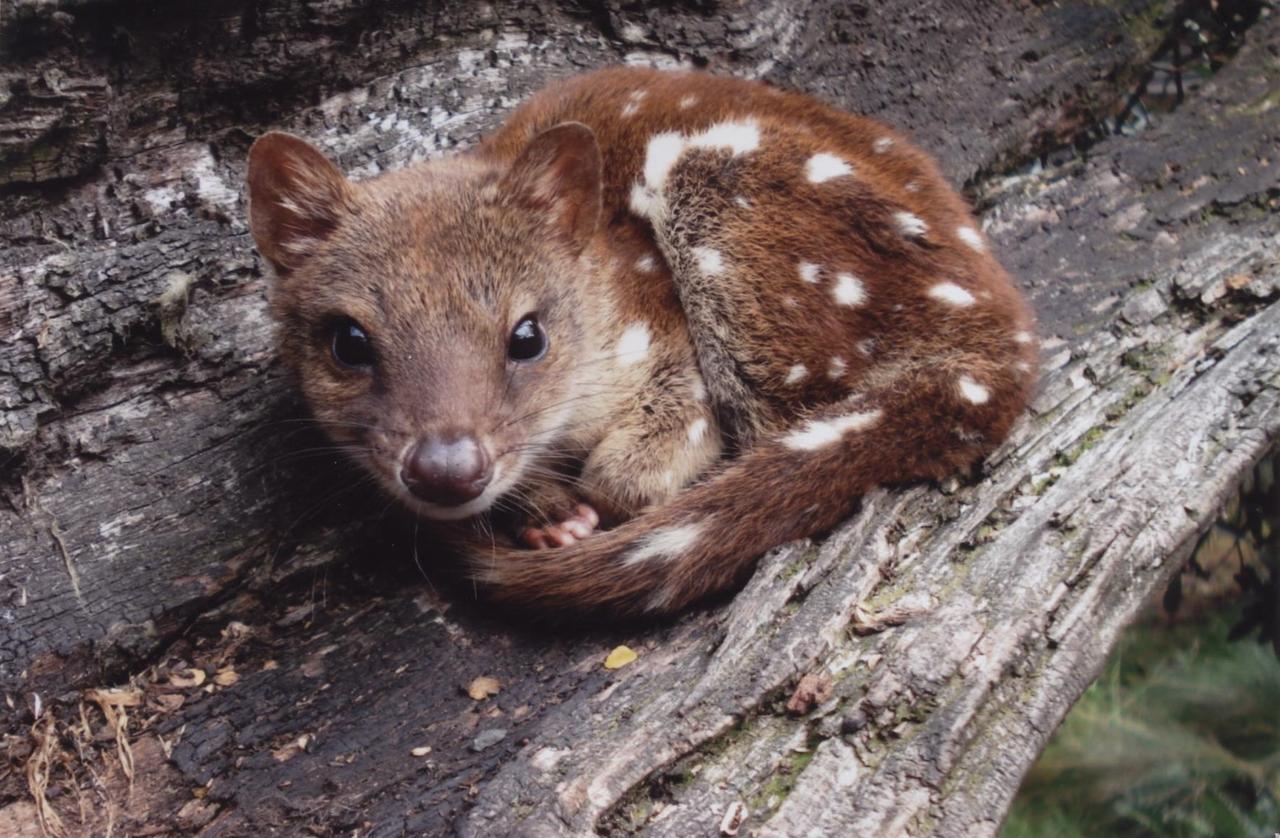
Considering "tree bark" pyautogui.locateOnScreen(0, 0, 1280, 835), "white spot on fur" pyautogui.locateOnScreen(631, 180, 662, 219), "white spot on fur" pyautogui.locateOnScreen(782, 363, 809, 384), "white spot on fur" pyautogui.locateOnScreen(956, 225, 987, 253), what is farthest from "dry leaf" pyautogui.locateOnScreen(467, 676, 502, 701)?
"white spot on fur" pyautogui.locateOnScreen(956, 225, 987, 253)

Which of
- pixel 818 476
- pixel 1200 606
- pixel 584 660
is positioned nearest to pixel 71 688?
pixel 584 660

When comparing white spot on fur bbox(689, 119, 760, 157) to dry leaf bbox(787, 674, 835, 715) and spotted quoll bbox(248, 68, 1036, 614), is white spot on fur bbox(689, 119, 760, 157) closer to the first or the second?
spotted quoll bbox(248, 68, 1036, 614)

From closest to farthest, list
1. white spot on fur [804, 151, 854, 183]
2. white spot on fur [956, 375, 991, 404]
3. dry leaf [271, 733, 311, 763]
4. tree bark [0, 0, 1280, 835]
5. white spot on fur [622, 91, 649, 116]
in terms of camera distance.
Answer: tree bark [0, 0, 1280, 835] < dry leaf [271, 733, 311, 763] < white spot on fur [956, 375, 991, 404] < white spot on fur [804, 151, 854, 183] < white spot on fur [622, 91, 649, 116]

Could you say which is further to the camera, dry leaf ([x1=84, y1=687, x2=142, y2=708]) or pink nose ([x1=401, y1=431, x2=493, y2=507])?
dry leaf ([x1=84, y1=687, x2=142, y2=708])

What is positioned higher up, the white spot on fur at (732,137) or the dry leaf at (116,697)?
the white spot on fur at (732,137)

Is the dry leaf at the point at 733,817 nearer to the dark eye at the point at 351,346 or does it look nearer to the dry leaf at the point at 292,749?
the dry leaf at the point at 292,749

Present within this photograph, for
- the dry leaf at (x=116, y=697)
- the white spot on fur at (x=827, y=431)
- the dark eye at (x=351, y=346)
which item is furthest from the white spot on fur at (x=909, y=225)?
the dry leaf at (x=116, y=697)

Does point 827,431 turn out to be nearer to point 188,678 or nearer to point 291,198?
point 291,198
